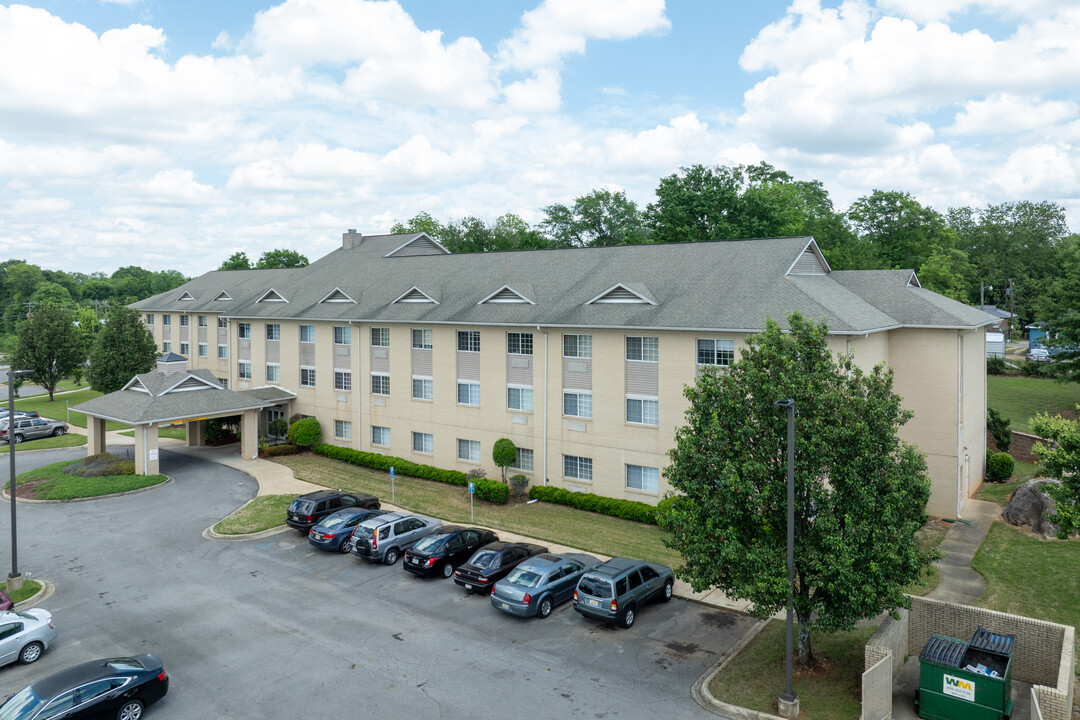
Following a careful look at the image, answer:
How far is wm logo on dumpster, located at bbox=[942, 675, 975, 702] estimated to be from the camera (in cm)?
1532

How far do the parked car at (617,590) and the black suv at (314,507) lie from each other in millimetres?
12265

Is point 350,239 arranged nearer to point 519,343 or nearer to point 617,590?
point 519,343

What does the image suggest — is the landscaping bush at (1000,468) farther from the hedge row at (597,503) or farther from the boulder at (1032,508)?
the hedge row at (597,503)

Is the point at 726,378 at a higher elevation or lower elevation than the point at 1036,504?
higher

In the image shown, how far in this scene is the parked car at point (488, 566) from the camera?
2256cm

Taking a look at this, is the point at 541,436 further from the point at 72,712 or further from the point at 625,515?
the point at 72,712

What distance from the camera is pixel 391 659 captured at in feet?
59.2

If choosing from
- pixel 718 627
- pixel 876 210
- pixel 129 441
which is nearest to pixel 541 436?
pixel 718 627

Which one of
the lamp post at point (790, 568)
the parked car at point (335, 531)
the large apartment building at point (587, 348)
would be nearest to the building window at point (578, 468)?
the large apartment building at point (587, 348)

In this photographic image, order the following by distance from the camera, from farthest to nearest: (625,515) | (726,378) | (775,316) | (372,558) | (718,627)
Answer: (625,515) < (775,316) < (372,558) < (718,627) < (726,378)

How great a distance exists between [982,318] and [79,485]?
4479 centimetres

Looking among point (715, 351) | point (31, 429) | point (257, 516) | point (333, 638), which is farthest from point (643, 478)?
point (31, 429)

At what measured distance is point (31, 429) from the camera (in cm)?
5041

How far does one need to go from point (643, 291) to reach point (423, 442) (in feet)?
51.8
